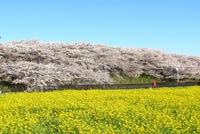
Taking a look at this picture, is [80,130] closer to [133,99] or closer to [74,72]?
[133,99]

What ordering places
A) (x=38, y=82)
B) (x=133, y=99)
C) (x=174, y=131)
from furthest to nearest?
(x=38, y=82)
(x=133, y=99)
(x=174, y=131)

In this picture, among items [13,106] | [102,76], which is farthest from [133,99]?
[102,76]

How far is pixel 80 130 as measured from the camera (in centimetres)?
1030

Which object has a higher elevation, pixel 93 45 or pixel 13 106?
pixel 93 45

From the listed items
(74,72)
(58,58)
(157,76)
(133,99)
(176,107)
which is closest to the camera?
(176,107)

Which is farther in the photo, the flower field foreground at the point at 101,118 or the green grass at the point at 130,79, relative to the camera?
the green grass at the point at 130,79

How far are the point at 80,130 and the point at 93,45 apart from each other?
3114 cm

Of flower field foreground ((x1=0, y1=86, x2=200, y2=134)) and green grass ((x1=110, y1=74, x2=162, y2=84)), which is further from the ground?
green grass ((x1=110, y1=74, x2=162, y2=84))

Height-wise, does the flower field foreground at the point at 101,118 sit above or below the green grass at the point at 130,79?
below

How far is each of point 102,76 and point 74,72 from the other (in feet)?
8.34

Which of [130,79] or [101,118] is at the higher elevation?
[130,79]

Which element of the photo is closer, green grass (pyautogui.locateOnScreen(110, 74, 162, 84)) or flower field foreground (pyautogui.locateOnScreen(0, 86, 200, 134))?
flower field foreground (pyautogui.locateOnScreen(0, 86, 200, 134))

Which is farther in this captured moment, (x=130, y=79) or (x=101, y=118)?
(x=130, y=79)

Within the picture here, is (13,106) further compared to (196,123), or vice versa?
(13,106)
